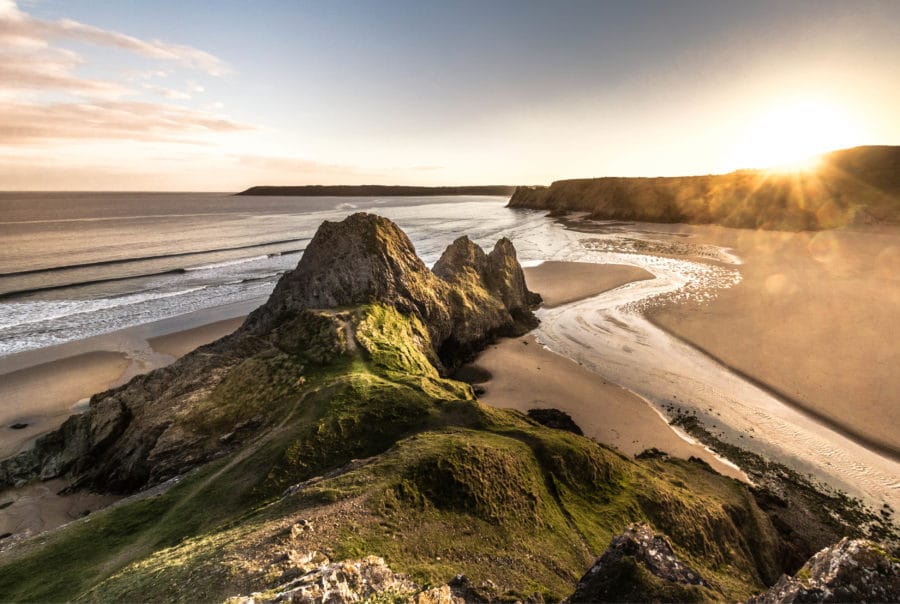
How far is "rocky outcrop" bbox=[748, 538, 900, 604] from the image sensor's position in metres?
5.02

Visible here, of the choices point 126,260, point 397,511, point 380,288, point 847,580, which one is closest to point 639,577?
point 847,580

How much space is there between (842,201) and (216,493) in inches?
4312

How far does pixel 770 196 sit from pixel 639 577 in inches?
4295

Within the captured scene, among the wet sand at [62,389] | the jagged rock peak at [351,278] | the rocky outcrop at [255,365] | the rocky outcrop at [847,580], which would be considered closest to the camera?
the rocky outcrop at [847,580]

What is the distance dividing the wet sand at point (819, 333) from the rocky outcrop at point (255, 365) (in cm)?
1604

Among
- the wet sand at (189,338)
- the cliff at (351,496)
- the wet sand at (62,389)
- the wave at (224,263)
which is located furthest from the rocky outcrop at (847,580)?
the wave at (224,263)

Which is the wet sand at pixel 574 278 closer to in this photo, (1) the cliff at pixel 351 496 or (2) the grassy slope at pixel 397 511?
(1) the cliff at pixel 351 496

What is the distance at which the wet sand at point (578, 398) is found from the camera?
17578 mm

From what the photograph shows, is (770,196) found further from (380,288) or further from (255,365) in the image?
(255,365)

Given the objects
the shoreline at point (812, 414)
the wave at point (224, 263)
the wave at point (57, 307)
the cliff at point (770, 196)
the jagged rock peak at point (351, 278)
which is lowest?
the shoreline at point (812, 414)

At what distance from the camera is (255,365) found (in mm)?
16953

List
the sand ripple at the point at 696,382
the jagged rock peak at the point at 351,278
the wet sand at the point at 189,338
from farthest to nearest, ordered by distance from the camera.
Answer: the wet sand at the point at 189,338, the jagged rock peak at the point at 351,278, the sand ripple at the point at 696,382

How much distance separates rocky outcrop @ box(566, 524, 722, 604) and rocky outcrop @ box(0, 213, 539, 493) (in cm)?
1223

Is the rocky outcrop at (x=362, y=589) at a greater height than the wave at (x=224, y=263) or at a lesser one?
lesser
